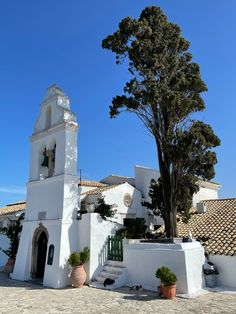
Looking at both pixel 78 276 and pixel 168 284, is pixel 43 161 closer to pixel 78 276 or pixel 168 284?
pixel 78 276

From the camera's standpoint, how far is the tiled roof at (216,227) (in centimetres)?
1328

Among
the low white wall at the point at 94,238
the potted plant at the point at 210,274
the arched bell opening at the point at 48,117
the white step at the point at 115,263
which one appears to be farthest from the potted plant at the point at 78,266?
the arched bell opening at the point at 48,117

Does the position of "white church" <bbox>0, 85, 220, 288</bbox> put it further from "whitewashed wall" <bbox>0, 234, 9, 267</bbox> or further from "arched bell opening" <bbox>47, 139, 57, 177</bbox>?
"whitewashed wall" <bbox>0, 234, 9, 267</bbox>

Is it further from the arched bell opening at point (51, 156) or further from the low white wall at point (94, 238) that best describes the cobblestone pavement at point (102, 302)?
the arched bell opening at point (51, 156)

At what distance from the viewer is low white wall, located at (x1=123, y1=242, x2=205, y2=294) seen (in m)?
11.4

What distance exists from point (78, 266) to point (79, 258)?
1.06 feet

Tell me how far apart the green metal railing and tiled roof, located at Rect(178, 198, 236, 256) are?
3.70 metres

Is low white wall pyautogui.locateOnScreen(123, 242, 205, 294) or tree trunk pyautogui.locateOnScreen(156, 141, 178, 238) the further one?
tree trunk pyautogui.locateOnScreen(156, 141, 178, 238)

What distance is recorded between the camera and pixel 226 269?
40.7 ft

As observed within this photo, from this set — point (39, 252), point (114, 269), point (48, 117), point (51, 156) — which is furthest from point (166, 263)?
point (48, 117)

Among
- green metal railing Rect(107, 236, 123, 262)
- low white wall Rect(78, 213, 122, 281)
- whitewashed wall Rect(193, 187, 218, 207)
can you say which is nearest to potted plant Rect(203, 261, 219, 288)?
green metal railing Rect(107, 236, 123, 262)

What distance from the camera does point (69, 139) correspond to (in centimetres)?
1538

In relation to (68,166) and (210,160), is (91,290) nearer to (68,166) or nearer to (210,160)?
(68,166)

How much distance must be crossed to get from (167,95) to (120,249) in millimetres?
7210
